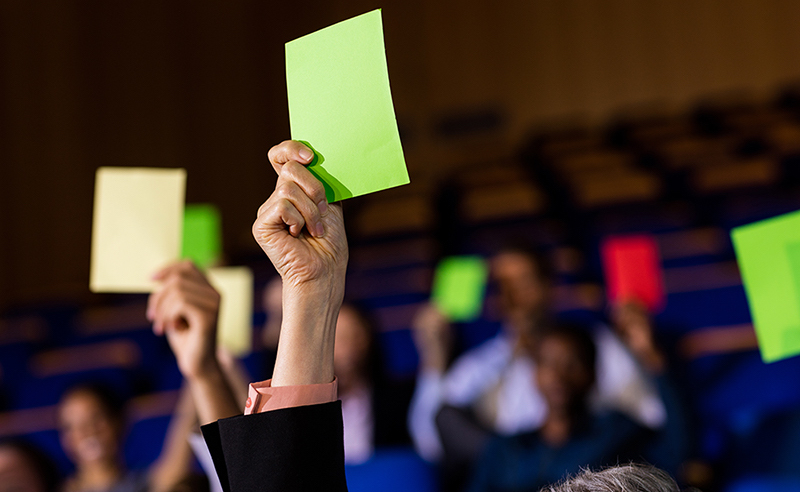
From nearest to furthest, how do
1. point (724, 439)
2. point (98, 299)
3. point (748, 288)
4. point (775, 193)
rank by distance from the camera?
point (748, 288)
point (724, 439)
point (775, 193)
point (98, 299)

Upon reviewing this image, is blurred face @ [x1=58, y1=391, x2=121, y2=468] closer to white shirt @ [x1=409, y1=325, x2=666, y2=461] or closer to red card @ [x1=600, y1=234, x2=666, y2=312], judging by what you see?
white shirt @ [x1=409, y1=325, x2=666, y2=461]

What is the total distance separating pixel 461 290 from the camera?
1827mm

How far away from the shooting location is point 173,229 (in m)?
0.81

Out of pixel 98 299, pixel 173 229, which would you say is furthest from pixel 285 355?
pixel 98 299

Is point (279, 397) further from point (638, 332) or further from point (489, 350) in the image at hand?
point (489, 350)

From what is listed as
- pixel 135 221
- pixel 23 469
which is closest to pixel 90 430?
pixel 23 469

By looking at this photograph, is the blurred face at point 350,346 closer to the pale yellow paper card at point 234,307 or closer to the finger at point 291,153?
the pale yellow paper card at point 234,307

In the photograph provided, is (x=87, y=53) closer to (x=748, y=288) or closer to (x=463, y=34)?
(x=463, y=34)

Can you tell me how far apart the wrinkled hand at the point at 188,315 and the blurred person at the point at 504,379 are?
0.77 metres

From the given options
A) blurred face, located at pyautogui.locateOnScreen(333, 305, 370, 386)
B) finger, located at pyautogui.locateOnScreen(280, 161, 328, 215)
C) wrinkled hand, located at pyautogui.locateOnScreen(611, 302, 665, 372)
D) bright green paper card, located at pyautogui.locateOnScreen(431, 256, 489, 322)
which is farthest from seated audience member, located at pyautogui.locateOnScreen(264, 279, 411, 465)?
finger, located at pyautogui.locateOnScreen(280, 161, 328, 215)

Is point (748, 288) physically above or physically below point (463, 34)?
below

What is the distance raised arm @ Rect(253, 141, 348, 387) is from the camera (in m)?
0.51

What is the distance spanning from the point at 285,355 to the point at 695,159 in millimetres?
2652

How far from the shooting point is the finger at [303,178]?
51 centimetres
